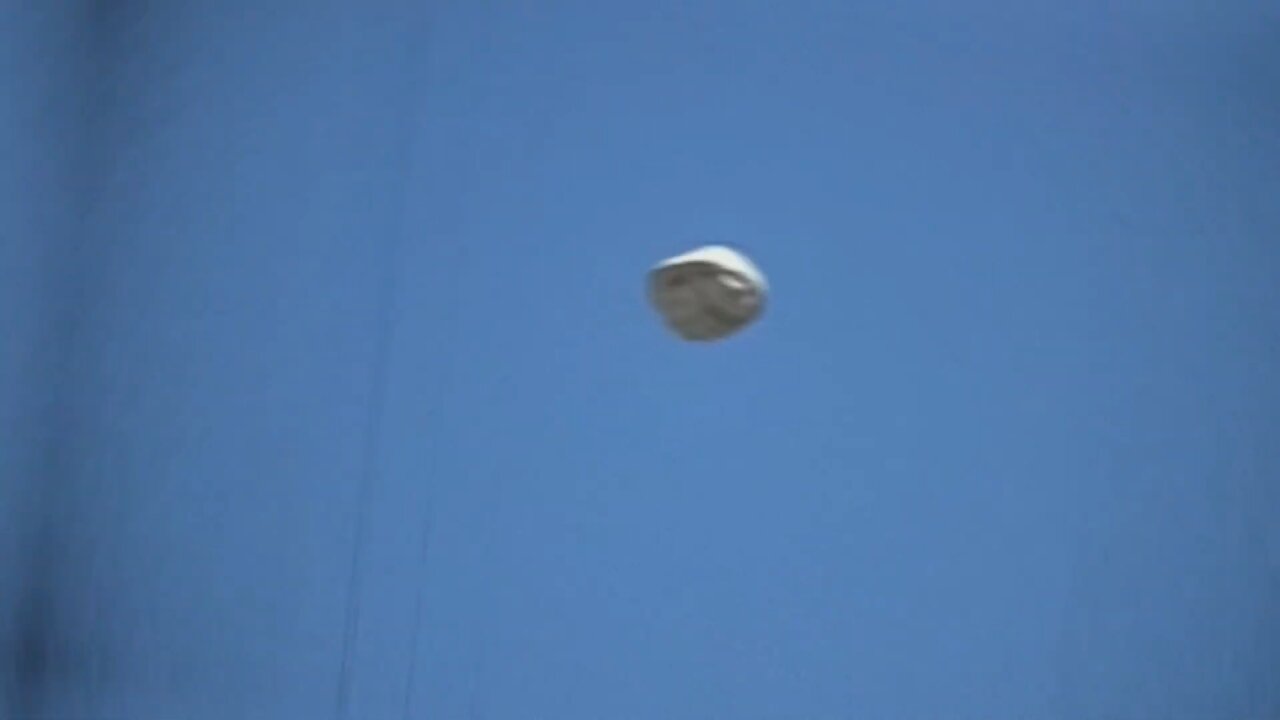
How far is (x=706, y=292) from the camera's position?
118 centimetres

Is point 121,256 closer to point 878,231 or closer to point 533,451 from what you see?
point 533,451

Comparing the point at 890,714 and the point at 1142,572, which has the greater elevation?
the point at 1142,572

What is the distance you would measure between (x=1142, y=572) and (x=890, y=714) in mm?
225

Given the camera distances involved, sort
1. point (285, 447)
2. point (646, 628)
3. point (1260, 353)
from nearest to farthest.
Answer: point (1260, 353) → point (646, 628) → point (285, 447)

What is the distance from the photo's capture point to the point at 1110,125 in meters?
1.33

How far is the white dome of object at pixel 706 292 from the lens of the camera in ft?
3.86

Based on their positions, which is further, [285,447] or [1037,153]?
[285,447]

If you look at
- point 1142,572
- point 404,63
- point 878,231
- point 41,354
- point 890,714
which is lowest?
point 890,714

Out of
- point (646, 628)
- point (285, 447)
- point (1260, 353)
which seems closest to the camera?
point (1260, 353)

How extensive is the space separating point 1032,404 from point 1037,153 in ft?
0.65

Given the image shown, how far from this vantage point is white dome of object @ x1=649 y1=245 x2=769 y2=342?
118 centimetres

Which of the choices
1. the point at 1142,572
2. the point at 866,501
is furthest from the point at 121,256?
the point at 1142,572

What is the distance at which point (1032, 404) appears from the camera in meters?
1.33

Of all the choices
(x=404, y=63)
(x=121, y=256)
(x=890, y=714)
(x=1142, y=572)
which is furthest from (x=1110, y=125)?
(x=121, y=256)
